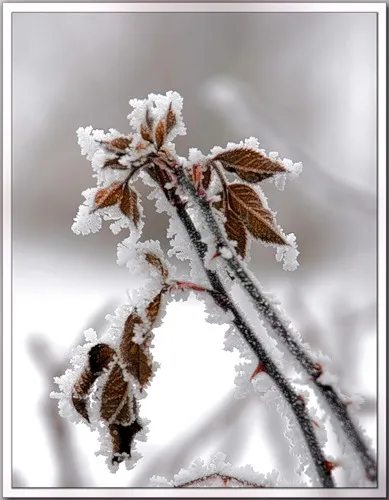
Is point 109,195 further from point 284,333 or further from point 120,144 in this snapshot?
point 284,333

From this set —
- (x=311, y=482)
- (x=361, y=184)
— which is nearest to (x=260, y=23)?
(x=361, y=184)

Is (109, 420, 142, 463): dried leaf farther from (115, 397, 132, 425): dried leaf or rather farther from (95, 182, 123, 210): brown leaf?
(95, 182, 123, 210): brown leaf

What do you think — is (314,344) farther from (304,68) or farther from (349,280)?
(304,68)

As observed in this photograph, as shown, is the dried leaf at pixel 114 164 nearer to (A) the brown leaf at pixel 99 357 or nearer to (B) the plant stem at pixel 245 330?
(B) the plant stem at pixel 245 330

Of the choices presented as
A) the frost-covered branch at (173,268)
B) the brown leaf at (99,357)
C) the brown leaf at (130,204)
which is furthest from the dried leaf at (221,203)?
the brown leaf at (99,357)

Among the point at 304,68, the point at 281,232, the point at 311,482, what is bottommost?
the point at 311,482

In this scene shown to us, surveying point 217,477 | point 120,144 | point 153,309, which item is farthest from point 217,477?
point 120,144
